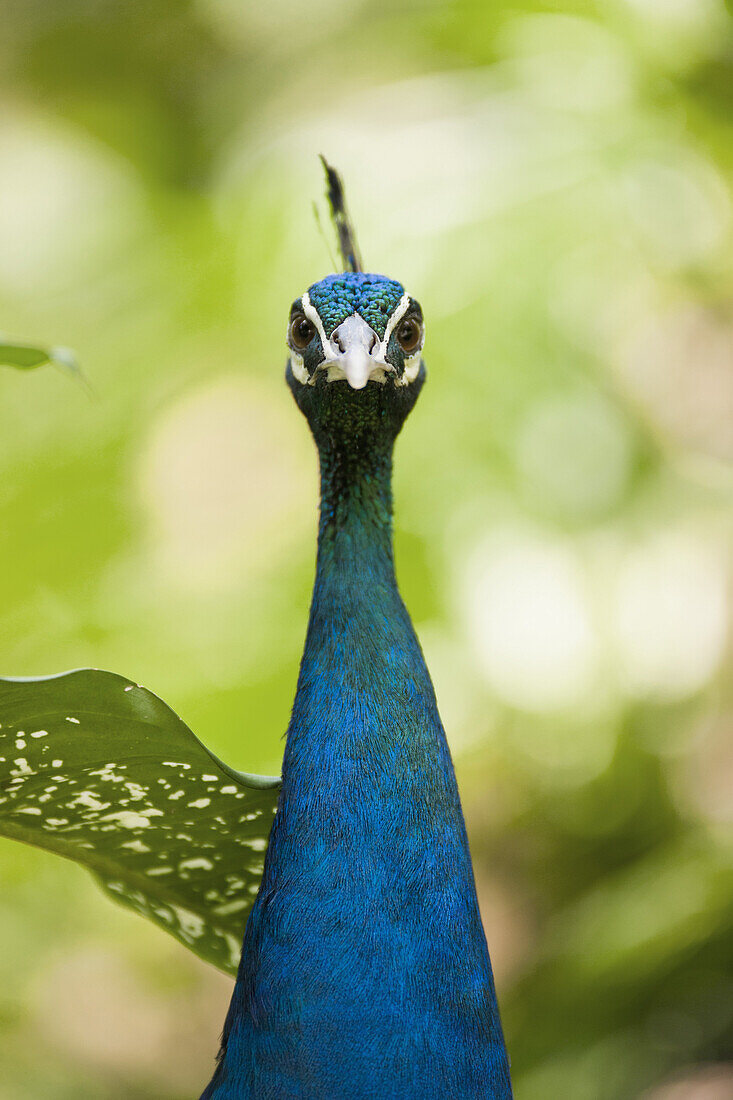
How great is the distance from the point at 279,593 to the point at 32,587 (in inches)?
24.2

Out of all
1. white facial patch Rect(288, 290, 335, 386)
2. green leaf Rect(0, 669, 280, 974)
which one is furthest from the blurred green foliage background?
white facial patch Rect(288, 290, 335, 386)

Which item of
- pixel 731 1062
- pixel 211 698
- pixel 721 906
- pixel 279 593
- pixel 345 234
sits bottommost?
pixel 731 1062

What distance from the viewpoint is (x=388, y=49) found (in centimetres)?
328

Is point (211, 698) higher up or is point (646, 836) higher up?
point (211, 698)

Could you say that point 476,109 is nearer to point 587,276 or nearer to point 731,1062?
point 587,276

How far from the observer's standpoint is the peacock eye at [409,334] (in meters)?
1.12

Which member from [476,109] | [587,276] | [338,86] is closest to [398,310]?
[587,276]

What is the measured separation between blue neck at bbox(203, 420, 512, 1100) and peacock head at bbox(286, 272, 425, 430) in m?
0.23

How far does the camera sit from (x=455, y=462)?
2.80m

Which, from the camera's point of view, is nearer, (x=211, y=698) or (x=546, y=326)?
(x=211, y=698)

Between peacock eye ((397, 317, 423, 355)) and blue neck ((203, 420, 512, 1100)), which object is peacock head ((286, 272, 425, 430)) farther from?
blue neck ((203, 420, 512, 1100))

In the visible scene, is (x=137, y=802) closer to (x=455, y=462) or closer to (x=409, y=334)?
(x=409, y=334)

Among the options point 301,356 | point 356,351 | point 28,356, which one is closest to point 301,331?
point 301,356

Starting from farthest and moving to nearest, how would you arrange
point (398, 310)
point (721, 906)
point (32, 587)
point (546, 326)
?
point (546, 326) → point (32, 587) → point (721, 906) → point (398, 310)
